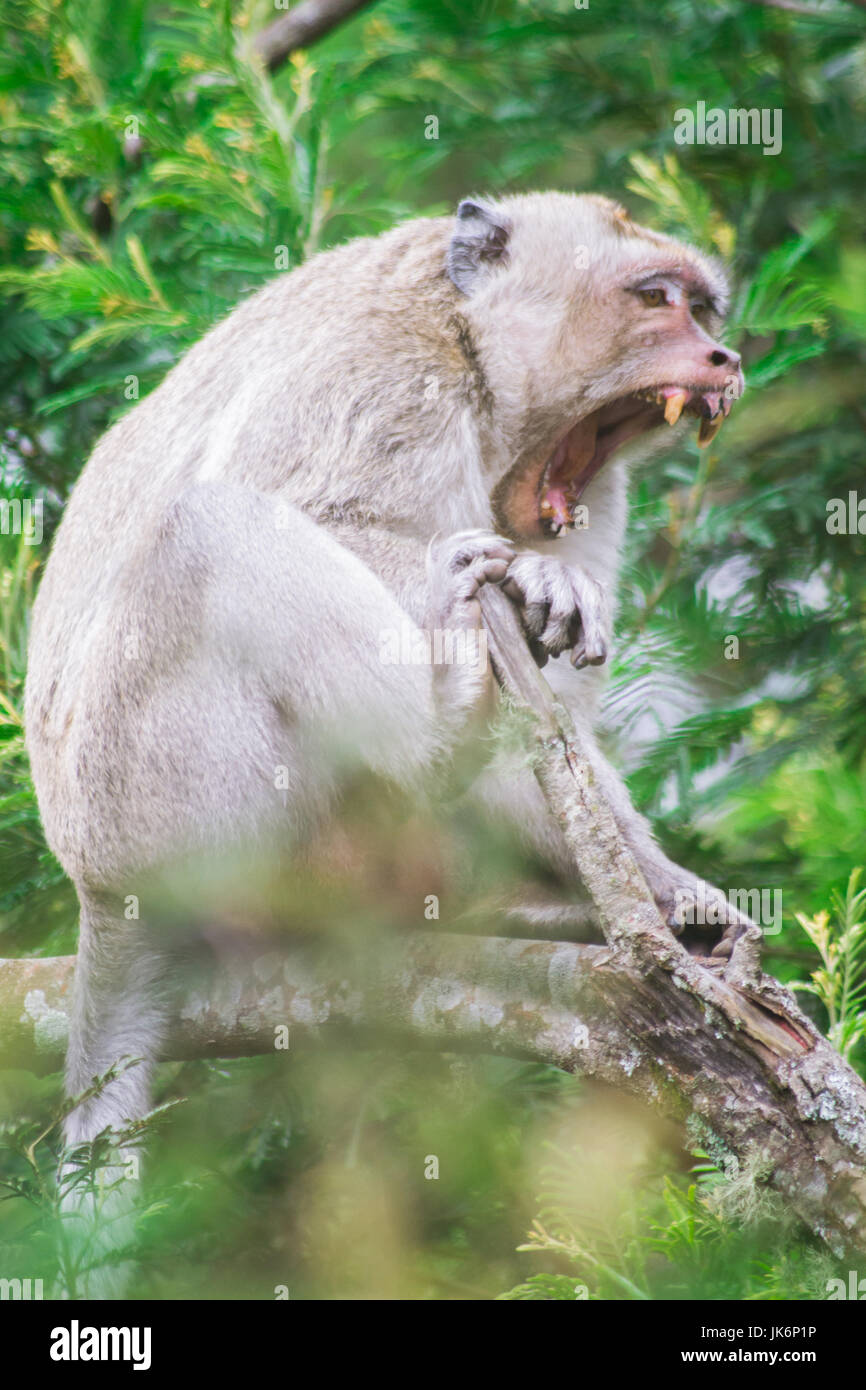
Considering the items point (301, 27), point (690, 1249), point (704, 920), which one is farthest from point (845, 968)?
point (301, 27)

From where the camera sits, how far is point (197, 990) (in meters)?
3.88

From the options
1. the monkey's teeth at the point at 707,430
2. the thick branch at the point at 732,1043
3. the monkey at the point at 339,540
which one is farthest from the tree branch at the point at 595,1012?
the monkey's teeth at the point at 707,430

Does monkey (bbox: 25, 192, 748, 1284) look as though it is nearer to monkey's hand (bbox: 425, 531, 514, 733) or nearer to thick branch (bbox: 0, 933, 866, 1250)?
monkey's hand (bbox: 425, 531, 514, 733)

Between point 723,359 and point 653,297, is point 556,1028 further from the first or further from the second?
point 653,297

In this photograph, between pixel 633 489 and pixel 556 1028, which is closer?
pixel 556 1028

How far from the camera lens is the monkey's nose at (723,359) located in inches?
159

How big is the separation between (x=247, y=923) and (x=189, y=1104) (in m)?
0.55

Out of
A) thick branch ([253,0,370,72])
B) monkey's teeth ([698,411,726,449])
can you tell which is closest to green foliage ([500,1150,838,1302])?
monkey's teeth ([698,411,726,449])

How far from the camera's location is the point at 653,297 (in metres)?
4.30

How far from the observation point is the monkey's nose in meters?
4.05

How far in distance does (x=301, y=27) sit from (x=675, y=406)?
3039mm

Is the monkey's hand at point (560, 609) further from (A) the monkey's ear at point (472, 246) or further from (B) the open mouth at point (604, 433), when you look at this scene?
(A) the monkey's ear at point (472, 246)

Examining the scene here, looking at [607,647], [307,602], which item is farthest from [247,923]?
[607,647]
